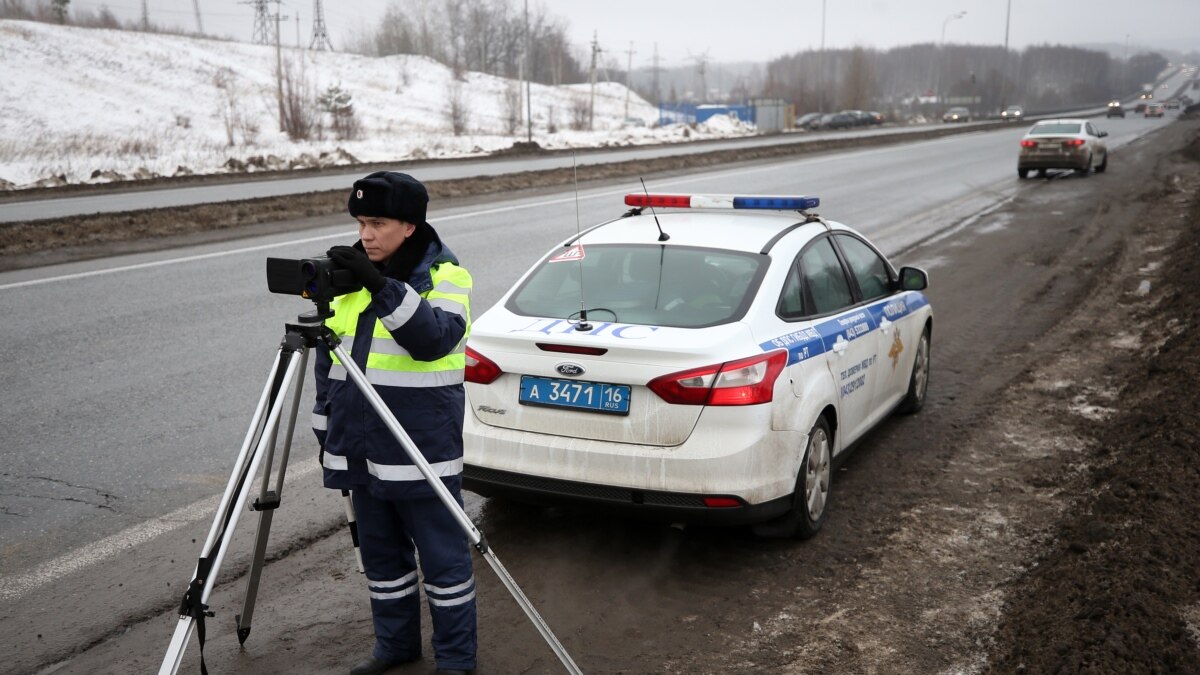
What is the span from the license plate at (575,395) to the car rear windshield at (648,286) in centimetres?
45

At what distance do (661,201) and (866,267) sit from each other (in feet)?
4.59

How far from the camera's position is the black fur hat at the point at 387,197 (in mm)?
3254

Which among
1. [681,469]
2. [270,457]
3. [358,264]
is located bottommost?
[681,469]

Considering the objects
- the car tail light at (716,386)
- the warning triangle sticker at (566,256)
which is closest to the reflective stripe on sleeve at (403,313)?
→ the car tail light at (716,386)

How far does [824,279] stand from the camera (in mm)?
5492

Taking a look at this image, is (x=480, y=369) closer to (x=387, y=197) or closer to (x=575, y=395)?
(x=575, y=395)

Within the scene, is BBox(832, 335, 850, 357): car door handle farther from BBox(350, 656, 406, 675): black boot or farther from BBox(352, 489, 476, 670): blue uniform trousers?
BBox(350, 656, 406, 675): black boot

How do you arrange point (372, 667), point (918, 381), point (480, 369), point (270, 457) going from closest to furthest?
point (270, 457) → point (372, 667) → point (480, 369) → point (918, 381)

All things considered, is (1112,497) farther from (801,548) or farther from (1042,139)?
(1042,139)

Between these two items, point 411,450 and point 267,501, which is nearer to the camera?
point 411,450

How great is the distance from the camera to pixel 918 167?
28984mm

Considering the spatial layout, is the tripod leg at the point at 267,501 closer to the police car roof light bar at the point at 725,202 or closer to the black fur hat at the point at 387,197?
the black fur hat at the point at 387,197

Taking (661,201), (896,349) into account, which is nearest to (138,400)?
(661,201)

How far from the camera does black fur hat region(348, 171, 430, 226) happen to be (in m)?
3.25
